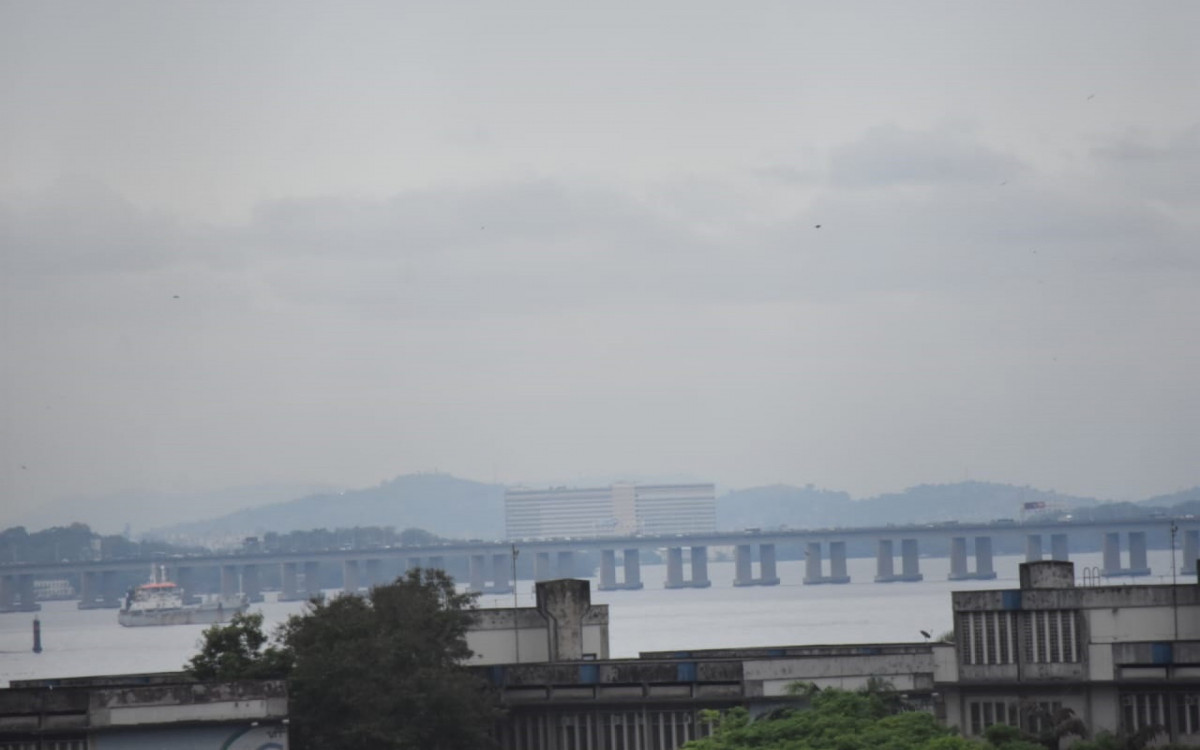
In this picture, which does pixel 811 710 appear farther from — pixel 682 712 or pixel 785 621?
pixel 785 621

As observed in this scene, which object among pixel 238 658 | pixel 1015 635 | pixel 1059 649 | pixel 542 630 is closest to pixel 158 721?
pixel 238 658

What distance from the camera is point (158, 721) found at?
1469 inches

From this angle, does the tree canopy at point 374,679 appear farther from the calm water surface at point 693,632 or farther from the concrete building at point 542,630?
the calm water surface at point 693,632

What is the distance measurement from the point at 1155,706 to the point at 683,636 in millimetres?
82337

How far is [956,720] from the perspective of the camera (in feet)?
129

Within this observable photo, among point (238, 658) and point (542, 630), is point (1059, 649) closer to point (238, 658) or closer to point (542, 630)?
point (542, 630)

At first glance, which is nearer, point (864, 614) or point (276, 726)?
point (276, 726)

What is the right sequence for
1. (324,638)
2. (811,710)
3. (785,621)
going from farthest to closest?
1. (785,621)
2. (324,638)
3. (811,710)

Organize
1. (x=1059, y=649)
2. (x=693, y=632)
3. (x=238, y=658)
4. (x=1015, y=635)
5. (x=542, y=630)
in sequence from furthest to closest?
1. (x=693, y=632)
2. (x=542, y=630)
3. (x=238, y=658)
4. (x=1015, y=635)
5. (x=1059, y=649)

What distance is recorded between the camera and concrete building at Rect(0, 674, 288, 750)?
37344mm

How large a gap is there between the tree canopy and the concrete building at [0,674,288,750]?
1.69 meters

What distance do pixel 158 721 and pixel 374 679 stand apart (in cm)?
405

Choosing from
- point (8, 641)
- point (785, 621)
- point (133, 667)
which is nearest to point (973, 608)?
point (133, 667)

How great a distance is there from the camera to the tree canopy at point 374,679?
38.7m
